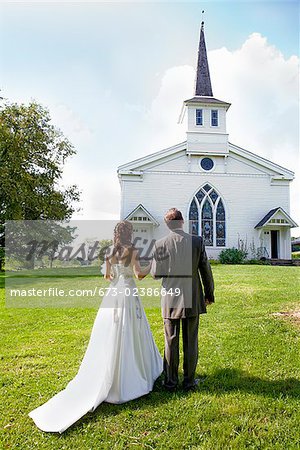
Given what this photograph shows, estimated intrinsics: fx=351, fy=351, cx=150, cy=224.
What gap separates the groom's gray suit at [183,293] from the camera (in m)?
4.30

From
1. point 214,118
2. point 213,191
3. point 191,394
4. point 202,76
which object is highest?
point 202,76

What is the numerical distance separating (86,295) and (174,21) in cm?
869

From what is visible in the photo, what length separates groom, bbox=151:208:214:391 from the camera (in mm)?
4301

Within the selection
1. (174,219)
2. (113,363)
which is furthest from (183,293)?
(113,363)

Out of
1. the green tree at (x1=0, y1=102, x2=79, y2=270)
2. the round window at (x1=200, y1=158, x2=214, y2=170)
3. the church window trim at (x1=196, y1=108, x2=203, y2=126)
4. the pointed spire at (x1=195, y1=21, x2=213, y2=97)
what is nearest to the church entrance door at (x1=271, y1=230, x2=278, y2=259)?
the round window at (x1=200, y1=158, x2=214, y2=170)

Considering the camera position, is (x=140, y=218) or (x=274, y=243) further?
(x=274, y=243)

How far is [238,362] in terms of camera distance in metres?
5.21

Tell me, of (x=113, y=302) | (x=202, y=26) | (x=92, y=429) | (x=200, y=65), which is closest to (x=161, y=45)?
(x=113, y=302)

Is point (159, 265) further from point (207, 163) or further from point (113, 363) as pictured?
point (207, 163)

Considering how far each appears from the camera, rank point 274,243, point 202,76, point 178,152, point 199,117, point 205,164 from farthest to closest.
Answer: point 202,76 < point 199,117 < point 274,243 < point 205,164 < point 178,152

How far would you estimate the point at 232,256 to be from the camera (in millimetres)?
24500

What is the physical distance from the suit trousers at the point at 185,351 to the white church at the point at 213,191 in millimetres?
20634

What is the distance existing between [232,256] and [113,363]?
2139 cm

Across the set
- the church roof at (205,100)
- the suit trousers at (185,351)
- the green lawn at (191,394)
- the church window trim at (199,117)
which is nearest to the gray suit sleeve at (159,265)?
the suit trousers at (185,351)
